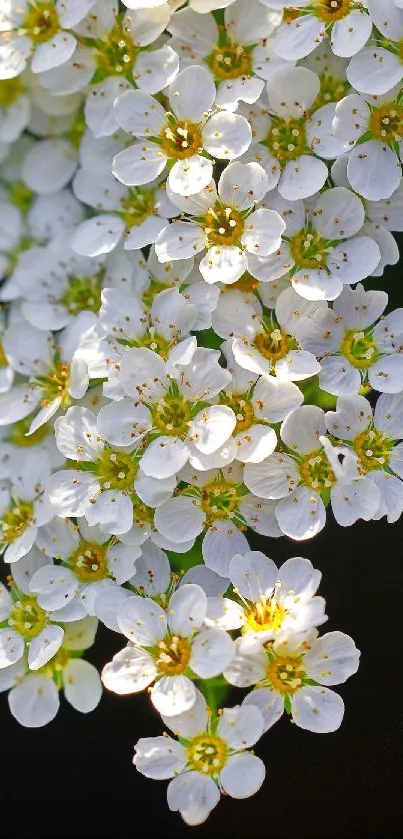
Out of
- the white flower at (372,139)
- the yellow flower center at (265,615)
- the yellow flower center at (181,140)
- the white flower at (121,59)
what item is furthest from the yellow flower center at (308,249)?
the yellow flower center at (265,615)

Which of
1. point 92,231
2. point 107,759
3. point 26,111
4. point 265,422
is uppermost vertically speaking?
point 26,111

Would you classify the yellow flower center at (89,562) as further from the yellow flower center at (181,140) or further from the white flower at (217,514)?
the yellow flower center at (181,140)

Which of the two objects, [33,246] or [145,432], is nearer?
[145,432]

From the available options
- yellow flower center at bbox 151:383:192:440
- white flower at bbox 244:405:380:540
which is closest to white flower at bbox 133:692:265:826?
white flower at bbox 244:405:380:540

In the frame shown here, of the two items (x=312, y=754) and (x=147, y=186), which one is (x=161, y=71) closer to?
(x=147, y=186)

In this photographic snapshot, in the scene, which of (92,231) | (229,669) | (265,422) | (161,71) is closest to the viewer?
(229,669)

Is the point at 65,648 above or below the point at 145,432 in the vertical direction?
below

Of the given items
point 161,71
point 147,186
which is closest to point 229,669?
point 147,186

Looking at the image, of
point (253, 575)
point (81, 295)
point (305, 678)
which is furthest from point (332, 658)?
point (81, 295)

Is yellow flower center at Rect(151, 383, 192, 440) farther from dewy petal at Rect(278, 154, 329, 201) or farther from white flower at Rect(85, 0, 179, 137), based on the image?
white flower at Rect(85, 0, 179, 137)
